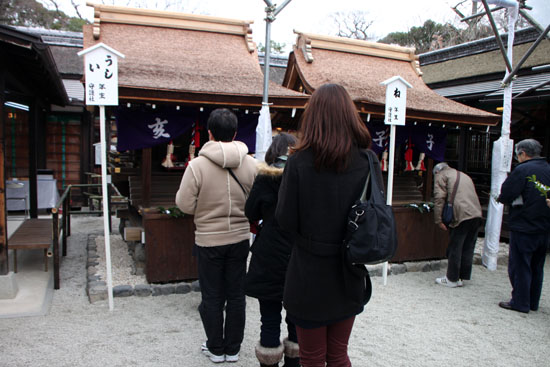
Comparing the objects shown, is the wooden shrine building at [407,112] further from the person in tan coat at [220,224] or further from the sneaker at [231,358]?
the sneaker at [231,358]

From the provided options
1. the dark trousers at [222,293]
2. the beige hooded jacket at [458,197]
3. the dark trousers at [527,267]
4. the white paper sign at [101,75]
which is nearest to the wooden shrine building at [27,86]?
the white paper sign at [101,75]

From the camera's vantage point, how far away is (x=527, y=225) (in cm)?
464

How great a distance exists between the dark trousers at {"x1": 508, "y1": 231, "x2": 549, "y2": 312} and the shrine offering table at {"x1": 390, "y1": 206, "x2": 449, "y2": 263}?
→ 2.04 metres

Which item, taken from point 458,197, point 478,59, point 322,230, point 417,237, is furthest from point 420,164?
point 322,230

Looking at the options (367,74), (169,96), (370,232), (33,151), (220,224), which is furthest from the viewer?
(367,74)

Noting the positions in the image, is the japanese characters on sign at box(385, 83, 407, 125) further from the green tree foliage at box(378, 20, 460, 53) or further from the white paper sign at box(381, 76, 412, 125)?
the green tree foliage at box(378, 20, 460, 53)

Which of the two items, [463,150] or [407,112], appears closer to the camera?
[407,112]

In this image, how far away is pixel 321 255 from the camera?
201cm

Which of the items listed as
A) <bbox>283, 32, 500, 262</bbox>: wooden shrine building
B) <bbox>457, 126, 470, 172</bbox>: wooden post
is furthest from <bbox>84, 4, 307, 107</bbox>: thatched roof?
<bbox>457, 126, 470, 172</bbox>: wooden post

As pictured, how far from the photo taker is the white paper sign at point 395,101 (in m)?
5.27

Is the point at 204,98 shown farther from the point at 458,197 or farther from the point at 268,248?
the point at 458,197

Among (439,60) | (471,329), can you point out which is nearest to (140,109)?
(471,329)

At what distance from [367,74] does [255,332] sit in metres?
5.34

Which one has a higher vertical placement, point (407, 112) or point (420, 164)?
point (407, 112)
